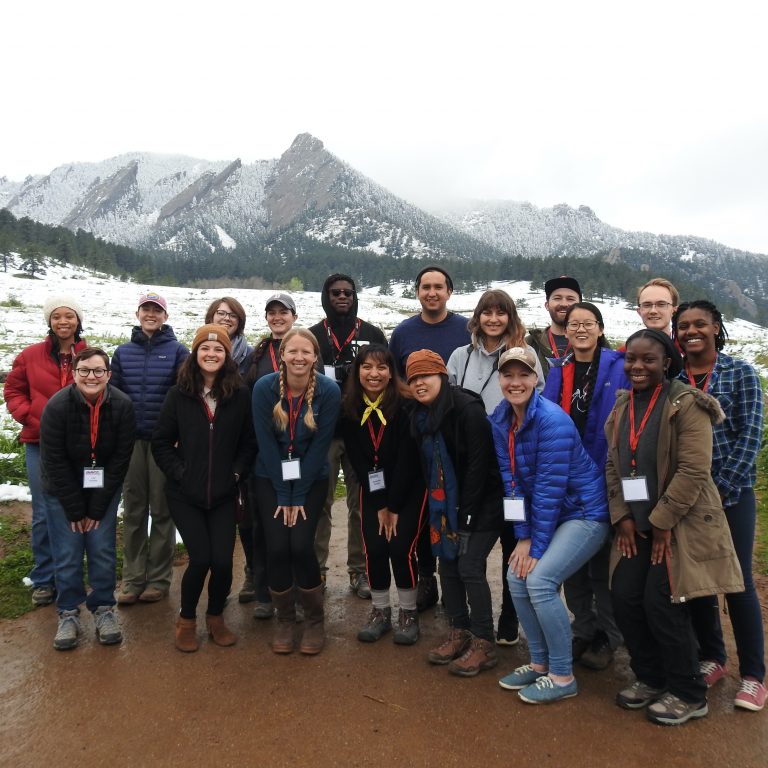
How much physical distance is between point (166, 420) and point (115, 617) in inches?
68.9

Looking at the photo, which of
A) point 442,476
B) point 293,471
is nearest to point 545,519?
point 442,476

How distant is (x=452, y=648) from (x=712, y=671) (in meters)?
1.84

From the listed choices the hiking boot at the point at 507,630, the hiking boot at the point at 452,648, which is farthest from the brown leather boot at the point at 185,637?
the hiking boot at the point at 507,630

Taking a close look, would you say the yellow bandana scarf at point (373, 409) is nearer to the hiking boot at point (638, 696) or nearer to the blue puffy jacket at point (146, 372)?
the blue puffy jacket at point (146, 372)

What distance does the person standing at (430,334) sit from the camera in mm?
5289

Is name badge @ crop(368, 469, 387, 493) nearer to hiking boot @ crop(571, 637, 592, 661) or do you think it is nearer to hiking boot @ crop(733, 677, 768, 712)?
hiking boot @ crop(571, 637, 592, 661)

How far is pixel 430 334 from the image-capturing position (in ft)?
18.2

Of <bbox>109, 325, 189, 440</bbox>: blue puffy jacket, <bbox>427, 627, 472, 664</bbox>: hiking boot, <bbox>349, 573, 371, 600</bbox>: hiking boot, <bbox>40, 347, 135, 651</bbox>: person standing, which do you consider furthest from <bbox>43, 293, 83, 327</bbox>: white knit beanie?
<bbox>427, 627, 472, 664</bbox>: hiking boot

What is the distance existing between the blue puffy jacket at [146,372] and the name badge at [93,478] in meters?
0.69

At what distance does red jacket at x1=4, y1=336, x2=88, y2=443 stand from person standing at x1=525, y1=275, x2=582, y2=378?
429 cm

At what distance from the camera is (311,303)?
59.9 m

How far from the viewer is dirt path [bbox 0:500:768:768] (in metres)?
3.36

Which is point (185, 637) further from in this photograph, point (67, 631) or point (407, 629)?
point (407, 629)

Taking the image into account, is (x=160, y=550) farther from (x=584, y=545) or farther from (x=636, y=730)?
(x=636, y=730)
